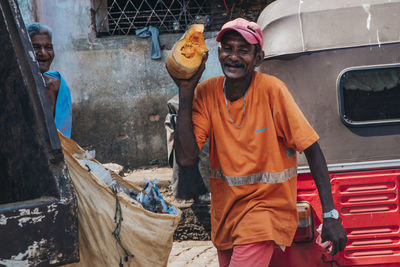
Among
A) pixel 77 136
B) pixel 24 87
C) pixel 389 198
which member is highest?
pixel 24 87

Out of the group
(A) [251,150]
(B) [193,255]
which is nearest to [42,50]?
(A) [251,150]

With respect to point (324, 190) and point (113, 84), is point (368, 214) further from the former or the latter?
point (113, 84)

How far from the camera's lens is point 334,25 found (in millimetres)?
3131

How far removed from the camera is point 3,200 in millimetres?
1916

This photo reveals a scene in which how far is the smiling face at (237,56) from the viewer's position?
267 cm

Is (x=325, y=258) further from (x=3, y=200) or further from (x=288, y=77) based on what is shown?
(x=3, y=200)

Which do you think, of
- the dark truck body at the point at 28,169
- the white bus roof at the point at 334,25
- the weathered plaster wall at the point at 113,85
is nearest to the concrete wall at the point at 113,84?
the weathered plaster wall at the point at 113,85

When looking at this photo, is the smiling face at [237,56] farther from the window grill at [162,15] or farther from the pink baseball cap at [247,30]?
the window grill at [162,15]

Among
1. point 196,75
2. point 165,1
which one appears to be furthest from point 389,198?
point 165,1

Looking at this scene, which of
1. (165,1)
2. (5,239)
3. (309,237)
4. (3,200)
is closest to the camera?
(5,239)

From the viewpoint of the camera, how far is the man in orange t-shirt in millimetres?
2572

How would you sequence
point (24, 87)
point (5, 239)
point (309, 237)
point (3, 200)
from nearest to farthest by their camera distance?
point (5, 239), point (24, 87), point (3, 200), point (309, 237)

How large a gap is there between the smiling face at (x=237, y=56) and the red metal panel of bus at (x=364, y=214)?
0.85 meters

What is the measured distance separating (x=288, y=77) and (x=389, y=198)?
37.3 inches
